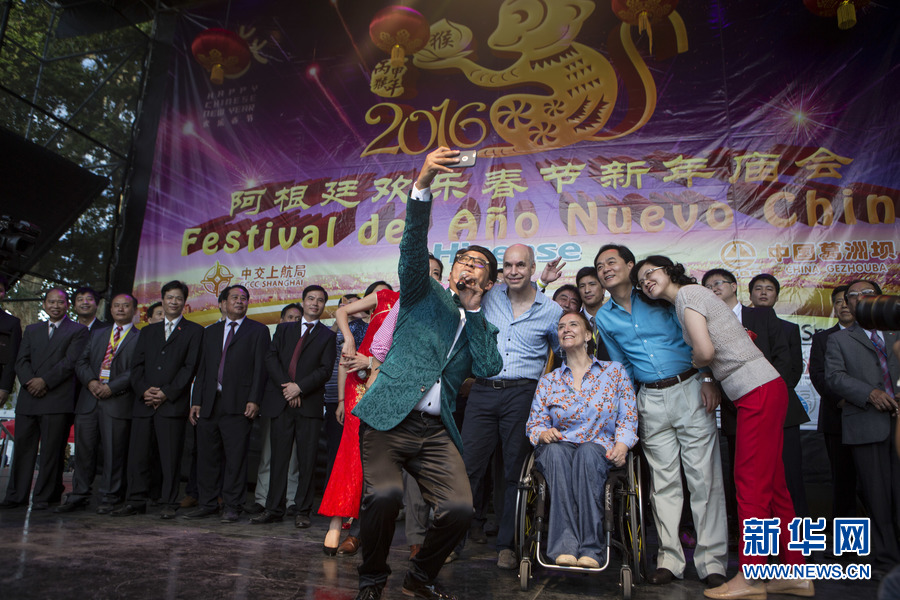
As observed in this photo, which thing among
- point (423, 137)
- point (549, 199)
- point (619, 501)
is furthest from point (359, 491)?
point (423, 137)

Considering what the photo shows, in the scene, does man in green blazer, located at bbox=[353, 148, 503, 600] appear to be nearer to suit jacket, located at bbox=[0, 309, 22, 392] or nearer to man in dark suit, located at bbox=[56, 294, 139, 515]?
man in dark suit, located at bbox=[56, 294, 139, 515]

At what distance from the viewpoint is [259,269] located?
5.51 m

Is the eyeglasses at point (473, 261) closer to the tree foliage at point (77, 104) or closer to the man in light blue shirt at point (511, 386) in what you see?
the man in light blue shirt at point (511, 386)

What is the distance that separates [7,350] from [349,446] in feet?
9.47

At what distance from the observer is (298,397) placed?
12.9 feet

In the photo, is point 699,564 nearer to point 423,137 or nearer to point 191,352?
point 191,352

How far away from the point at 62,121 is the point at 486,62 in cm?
416

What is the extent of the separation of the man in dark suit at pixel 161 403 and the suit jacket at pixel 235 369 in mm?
97

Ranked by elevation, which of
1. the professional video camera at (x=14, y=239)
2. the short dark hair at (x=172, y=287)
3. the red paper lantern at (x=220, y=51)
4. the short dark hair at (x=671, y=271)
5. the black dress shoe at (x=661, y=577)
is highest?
the red paper lantern at (x=220, y=51)

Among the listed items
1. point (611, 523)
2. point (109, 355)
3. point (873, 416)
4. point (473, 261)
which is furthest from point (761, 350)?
point (109, 355)

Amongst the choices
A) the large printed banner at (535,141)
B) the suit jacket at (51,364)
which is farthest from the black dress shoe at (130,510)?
the large printed banner at (535,141)

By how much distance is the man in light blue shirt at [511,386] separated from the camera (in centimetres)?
287

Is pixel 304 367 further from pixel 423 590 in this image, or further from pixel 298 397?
pixel 423 590

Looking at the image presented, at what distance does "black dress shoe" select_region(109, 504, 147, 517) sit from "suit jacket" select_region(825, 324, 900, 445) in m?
4.13
